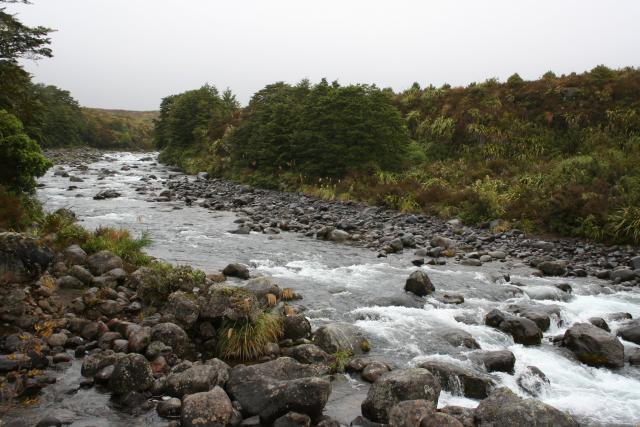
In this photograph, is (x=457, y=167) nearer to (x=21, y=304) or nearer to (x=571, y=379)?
(x=571, y=379)

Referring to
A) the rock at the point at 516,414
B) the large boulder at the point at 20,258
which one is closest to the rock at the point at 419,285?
the rock at the point at 516,414

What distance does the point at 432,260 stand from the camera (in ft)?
58.3

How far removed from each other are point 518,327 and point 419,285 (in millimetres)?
3158

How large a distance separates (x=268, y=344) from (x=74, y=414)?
3550 mm

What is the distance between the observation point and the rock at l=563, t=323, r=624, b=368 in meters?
9.44

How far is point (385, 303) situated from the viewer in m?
12.4

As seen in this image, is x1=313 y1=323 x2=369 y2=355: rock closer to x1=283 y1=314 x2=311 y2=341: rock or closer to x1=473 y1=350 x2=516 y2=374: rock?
x1=283 y1=314 x2=311 y2=341: rock

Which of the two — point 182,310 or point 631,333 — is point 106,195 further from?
point 631,333

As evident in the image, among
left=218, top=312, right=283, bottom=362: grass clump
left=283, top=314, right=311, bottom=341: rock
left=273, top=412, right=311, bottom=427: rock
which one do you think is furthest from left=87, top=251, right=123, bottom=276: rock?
left=273, top=412, right=311, bottom=427: rock

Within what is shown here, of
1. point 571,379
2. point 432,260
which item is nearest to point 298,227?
point 432,260

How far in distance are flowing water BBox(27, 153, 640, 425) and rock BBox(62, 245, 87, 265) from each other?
388 cm

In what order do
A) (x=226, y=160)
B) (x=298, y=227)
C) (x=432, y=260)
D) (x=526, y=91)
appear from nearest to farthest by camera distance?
(x=432, y=260), (x=298, y=227), (x=526, y=91), (x=226, y=160)

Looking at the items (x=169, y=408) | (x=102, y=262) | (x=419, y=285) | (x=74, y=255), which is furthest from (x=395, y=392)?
(x=74, y=255)

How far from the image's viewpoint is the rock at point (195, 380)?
23.2 ft
